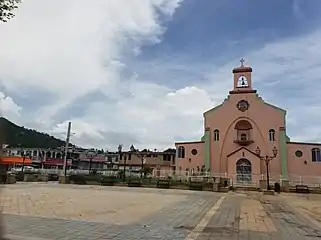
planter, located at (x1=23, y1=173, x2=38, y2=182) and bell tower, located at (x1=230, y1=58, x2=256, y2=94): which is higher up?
bell tower, located at (x1=230, y1=58, x2=256, y2=94)

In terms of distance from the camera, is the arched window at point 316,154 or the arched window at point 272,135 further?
the arched window at point 272,135

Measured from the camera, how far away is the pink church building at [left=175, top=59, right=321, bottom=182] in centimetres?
4028

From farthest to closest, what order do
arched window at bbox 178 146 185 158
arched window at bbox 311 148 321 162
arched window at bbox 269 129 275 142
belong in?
arched window at bbox 178 146 185 158
arched window at bbox 269 129 275 142
arched window at bbox 311 148 321 162

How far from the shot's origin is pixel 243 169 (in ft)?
132

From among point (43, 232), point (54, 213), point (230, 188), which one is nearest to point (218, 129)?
point (230, 188)

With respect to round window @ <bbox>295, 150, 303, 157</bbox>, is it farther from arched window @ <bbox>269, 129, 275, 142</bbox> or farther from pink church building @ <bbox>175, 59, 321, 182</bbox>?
arched window @ <bbox>269, 129, 275, 142</bbox>

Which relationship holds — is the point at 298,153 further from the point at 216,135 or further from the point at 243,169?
the point at 216,135

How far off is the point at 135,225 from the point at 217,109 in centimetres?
3779

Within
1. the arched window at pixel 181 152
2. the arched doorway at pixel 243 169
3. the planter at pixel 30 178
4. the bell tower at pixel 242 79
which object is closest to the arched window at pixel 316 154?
the arched doorway at pixel 243 169

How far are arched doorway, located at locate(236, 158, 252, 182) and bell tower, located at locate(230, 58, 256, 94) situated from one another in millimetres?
9659

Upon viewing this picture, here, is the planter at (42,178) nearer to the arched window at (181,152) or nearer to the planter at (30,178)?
the planter at (30,178)

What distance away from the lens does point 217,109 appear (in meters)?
45.2

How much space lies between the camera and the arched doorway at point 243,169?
39.2 metres

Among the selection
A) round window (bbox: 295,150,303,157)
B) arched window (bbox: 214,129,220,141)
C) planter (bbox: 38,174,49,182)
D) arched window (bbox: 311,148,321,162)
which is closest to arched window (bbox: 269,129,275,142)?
round window (bbox: 295,150,303,157)
